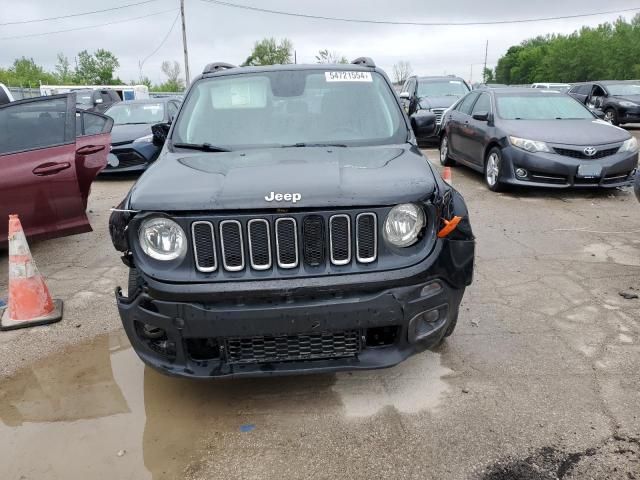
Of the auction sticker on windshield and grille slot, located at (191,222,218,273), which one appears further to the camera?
the auction sticker on windshield

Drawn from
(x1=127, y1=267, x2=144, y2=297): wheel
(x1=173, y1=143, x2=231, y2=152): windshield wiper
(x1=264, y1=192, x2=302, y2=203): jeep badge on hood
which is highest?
(x1=173, y1=143, x2=231, y2=152): windshield wiper

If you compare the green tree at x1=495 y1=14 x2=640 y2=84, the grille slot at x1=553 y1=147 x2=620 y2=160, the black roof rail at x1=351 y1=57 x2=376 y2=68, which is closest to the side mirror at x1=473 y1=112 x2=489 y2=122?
the grille slot at x1=553 y1=147 x2=620 y2=160

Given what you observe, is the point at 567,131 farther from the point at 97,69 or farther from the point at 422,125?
the point at 97,69

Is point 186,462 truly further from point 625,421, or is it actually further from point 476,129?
point 476,129

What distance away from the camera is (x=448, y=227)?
8.75ft

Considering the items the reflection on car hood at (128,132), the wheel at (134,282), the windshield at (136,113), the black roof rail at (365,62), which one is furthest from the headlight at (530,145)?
the windshield at (136,113)

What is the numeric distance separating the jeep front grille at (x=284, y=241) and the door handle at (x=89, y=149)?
10.7 feet

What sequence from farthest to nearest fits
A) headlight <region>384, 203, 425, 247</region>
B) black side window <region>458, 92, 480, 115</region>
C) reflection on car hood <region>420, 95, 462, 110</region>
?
reflection on car hood <region>420, 95, 462, 110</region> → black side window <region>458, 92, 480, 115</region> → headlight <region>384, 203, 425, 247</region>

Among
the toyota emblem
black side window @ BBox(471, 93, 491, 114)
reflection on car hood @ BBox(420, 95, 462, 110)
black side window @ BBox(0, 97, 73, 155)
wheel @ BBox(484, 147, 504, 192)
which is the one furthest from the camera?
reflection on car hood @ BBox(420, 95, 462, 110)

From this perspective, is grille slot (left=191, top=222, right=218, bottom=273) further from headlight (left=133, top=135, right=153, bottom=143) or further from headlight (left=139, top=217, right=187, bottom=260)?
headlight (left=133, top=135, right=153, bottom=143)

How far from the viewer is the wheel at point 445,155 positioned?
10.7m

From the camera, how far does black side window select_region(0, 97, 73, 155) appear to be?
5.07 meters

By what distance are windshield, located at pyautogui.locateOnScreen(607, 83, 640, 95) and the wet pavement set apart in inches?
617

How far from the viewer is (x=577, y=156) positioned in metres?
7.46
